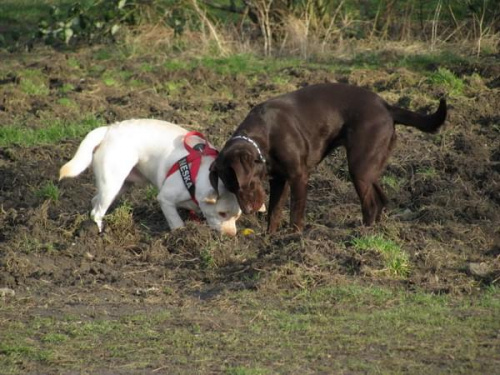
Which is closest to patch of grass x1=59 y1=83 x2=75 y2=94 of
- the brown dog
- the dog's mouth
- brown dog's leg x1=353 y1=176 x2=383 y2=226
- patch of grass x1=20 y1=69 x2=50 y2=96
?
patch of grass x1=20 y1=69 x2=50 y2=96

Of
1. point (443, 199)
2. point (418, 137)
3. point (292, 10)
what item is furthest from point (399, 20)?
point (443, 199)

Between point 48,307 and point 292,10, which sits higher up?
point 48,307

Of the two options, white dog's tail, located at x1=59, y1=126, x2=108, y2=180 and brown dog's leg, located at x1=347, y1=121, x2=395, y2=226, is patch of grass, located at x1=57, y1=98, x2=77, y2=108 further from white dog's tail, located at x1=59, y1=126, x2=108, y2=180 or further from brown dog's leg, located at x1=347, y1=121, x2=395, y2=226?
brown dog's leg, located at x1=347, y1=121, x2=395, y2=226

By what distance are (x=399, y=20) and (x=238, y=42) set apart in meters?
2.44

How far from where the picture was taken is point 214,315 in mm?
7164

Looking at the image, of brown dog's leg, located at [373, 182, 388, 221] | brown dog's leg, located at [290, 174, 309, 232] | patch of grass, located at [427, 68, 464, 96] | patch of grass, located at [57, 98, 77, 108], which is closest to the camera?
brown dog's leg, located at [290, 174, 309, 232]

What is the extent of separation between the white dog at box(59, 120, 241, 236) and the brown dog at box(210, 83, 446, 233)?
0.88ft

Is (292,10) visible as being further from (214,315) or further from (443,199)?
(214,315)

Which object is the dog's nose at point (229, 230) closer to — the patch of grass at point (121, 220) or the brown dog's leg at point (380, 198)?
the patch of grass at point (121, 220)

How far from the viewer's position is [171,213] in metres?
9.27

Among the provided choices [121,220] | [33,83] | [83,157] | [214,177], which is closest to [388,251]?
[214,177]

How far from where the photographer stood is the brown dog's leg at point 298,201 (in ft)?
29.3

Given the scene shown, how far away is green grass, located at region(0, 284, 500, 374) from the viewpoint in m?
6.18

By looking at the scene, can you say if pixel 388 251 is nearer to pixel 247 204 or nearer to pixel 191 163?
pixel 247 204
